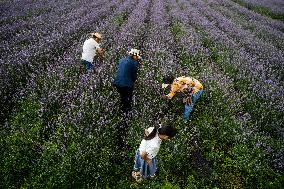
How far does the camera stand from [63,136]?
223 inches

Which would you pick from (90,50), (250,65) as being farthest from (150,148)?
(250,65)

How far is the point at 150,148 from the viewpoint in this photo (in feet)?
16.1

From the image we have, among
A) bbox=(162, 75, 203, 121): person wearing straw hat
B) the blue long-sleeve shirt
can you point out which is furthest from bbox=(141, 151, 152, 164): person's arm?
the blue long-sleeve shirt

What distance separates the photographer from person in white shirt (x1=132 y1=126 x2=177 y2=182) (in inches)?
193

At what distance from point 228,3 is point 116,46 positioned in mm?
15176

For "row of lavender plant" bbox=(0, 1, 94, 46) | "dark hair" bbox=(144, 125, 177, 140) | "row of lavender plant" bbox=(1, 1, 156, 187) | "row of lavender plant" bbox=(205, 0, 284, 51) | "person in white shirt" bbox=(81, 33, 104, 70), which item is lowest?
"row of lavender plant" bbox=(205, 0, 284, 51)

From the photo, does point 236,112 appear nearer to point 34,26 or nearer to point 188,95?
point 188,95

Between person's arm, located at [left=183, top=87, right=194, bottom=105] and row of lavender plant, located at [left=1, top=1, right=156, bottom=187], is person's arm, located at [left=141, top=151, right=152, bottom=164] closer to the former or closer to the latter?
row of lavender plant, located at [left=1, top=1, right=156, bottom=187]

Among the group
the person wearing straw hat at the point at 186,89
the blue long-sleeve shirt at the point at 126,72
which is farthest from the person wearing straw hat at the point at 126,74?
the person wearing straw hat at the point at 186,89

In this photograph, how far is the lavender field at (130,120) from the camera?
5.28 m

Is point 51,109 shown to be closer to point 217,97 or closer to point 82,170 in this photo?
point 82,170

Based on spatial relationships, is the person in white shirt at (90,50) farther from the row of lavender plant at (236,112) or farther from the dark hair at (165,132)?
the dark hair at (165,132)

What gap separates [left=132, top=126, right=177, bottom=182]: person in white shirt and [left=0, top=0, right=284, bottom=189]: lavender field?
19cm

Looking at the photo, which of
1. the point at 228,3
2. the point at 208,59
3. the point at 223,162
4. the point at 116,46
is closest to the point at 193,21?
the point at 208,59
